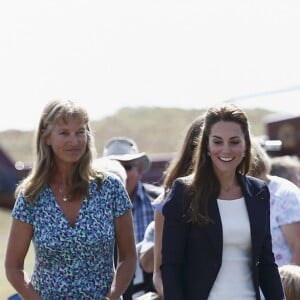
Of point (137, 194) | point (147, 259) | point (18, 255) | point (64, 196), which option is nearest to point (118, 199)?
point (64, 196)

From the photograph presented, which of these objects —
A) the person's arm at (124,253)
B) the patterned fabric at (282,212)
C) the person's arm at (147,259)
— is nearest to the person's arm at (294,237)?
the patterned fabric at (282,212)

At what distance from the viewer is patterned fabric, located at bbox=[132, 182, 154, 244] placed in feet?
23.1

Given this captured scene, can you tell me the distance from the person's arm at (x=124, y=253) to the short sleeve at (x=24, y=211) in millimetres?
411

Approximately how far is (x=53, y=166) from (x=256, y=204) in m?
1.00

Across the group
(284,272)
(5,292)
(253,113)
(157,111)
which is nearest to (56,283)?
(284,272)

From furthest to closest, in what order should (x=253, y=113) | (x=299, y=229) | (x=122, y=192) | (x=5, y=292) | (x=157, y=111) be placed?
(x=157, y=111) < (x=253, y=113) < (x=5, y=292) < (x=299, y=229) < (x=122, y=192)

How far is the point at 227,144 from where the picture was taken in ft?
15.9

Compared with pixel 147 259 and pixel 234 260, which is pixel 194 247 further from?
pixel 147 259

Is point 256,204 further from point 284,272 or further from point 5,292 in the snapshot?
point 5,292

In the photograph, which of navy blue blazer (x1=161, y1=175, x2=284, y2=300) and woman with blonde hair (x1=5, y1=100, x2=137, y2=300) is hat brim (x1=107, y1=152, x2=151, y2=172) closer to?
woman with blonde hair (x1=5, y1=100, x2=137, y2=300)

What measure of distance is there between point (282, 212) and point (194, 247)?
1.51m

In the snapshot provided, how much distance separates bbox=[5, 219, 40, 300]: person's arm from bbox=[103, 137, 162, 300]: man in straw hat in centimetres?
165

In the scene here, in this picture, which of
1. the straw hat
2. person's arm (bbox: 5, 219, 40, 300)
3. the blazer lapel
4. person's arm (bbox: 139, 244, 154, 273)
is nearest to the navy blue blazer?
the blazer lapel

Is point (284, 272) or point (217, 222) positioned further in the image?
point (284, 272)
